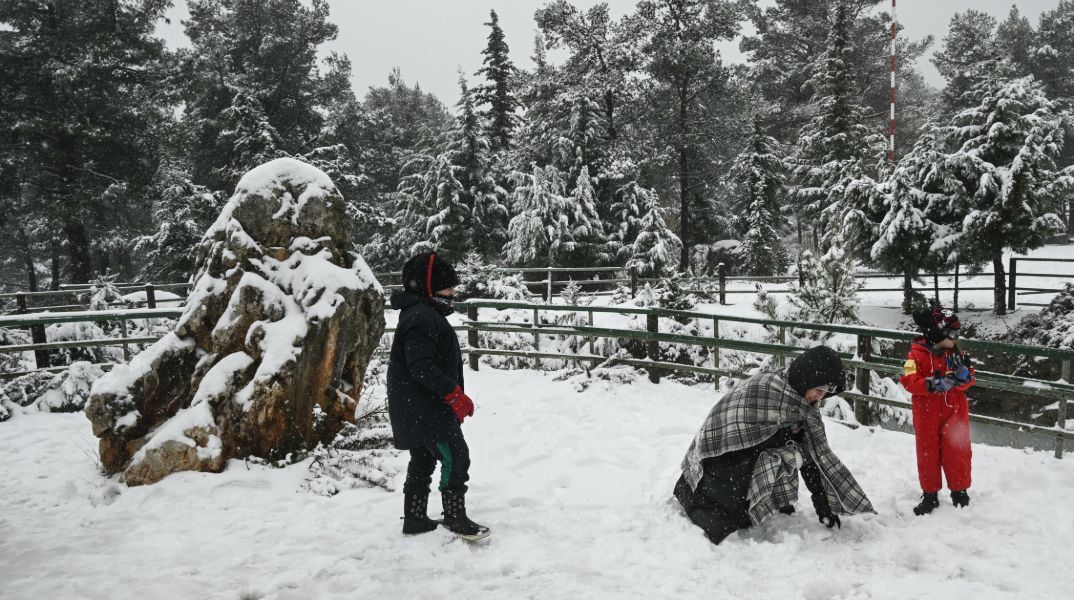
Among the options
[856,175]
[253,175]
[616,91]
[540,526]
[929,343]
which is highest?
[616,91]

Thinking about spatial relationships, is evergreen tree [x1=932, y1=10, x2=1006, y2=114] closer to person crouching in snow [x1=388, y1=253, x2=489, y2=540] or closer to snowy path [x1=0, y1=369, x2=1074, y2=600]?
snowy path [x1=0, y1=369, x2=1074, y2=600]

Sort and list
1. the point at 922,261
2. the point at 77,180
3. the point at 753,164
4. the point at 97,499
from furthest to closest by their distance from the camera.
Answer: the point at 753,164, the point at 77,180, the point at 922,261, the point at 97,499

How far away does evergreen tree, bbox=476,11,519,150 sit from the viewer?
26969mm

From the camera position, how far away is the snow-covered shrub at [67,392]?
7.62 meters

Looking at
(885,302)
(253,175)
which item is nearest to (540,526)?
(253,175)

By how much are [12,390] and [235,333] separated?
4.29 m

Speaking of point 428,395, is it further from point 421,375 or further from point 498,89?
point 498,89

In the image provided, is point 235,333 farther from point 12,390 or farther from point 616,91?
point 616,91

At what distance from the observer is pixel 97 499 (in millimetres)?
4906

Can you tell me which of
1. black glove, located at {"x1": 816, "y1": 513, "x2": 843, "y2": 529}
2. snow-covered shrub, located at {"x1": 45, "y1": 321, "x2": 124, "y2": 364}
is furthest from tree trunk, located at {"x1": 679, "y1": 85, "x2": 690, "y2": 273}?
black glove, located at {"x1": 816, "y1": 513, "x2": 843, "y2": 529}

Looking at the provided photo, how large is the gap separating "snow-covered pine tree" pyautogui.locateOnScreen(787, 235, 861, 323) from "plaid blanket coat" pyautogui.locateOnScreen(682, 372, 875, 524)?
19.9 ft

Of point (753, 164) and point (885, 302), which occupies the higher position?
point (753, 164)

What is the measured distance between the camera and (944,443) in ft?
14.3

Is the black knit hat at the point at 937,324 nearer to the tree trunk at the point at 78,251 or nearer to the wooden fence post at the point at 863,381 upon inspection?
the wooden fence post at the point at 863,381
